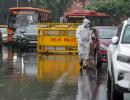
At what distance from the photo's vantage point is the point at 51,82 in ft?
49.1

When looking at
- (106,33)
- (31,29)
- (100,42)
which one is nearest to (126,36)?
(100,42)

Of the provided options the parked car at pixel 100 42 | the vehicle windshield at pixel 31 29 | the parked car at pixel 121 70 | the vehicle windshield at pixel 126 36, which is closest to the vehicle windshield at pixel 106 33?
the parked car at pixel 100 42

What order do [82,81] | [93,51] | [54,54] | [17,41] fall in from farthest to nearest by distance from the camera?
[17,41]
[54,54]
[93,51]
[82,81]

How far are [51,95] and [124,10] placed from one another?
52.1 metres

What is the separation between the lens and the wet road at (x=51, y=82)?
488 inches

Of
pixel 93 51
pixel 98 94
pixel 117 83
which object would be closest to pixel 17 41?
pixel 93 51

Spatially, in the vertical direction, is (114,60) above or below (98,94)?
above

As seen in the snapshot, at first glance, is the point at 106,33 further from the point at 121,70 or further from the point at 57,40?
the point at 121,70

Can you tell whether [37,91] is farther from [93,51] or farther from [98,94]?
[93,51]

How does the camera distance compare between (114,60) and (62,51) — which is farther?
(62,51)

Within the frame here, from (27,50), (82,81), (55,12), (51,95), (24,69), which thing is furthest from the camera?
(55,12)

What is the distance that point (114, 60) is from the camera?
10.8 meters

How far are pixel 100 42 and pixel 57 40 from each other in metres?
8.19

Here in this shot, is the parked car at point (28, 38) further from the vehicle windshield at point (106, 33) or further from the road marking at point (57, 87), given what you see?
the road marking at point (57, 87)
